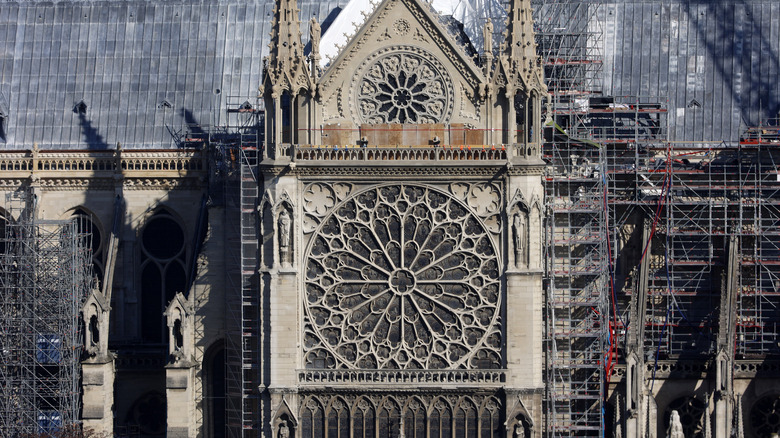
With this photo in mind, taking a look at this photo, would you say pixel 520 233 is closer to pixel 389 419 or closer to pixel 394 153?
pixel 394 153

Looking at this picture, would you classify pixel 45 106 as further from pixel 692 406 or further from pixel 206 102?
pixel 692 406

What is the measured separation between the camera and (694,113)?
56906 mm

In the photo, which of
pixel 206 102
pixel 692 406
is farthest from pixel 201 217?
pixel 692 406

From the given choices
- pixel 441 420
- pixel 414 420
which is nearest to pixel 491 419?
pixel 441 420

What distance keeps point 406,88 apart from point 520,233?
218 inches

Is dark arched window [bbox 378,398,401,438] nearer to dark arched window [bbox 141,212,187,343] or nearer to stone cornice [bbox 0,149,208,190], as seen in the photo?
dark arched window [bbox 141,212,187,343]

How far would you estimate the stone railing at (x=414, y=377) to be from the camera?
4756cm

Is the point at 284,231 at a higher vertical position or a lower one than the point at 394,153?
lower

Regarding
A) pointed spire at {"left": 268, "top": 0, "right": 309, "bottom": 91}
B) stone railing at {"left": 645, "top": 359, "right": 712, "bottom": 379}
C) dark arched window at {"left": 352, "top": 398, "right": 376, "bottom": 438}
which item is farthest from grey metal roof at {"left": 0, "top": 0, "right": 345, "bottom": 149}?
stone railing at {"left": 645, "top": 359, "right": 712, "bottom": 379}

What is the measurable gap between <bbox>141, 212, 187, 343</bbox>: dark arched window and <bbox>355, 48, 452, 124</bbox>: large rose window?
1096cm

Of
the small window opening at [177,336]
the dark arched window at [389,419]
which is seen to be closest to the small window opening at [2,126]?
the small window opening at [177,336]

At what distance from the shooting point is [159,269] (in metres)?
56.0

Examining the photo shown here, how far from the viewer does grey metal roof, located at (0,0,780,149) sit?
188ft

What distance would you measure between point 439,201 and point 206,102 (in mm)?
13819
